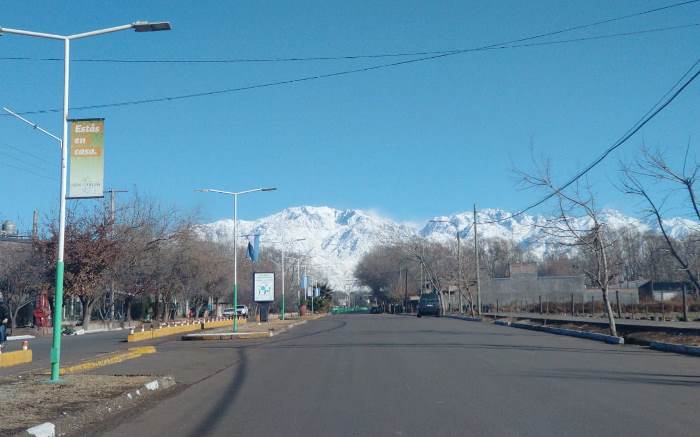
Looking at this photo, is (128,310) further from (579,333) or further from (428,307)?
(579,333)

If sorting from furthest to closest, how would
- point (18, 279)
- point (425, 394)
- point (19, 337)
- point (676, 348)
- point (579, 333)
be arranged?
1. point (18, 279)
2. point (19, 337)
3. point (579, 333)
4. point (676, 348)
5. point (425, 394)

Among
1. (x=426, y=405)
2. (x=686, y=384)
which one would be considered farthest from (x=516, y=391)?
(x=686, y=384)

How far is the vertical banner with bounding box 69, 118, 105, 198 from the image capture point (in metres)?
14.4

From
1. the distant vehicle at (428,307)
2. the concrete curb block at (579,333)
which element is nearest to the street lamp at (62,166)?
the concrete curb block at (579,333)

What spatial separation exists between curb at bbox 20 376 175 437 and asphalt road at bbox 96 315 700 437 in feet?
1.46

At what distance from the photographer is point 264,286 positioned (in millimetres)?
47969

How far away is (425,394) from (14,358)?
12.9m

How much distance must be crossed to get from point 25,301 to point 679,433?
41174 millimetres

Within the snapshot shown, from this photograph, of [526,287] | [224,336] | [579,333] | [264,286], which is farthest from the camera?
[526,287]

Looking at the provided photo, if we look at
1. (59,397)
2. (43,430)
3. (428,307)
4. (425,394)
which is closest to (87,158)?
(59,397)

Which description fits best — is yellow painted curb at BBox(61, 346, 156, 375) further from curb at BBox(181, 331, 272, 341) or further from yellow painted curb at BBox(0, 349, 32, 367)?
curb at BBox(181, 331, 272, 341)

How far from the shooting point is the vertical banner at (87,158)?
1438 centimetres

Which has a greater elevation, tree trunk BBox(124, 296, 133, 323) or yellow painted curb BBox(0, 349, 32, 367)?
tree trunk BBox(124, 296, 133, 323)

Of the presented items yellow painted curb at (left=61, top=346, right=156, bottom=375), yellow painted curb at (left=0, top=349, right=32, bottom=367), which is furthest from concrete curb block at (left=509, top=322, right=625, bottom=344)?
yellow painted curb at (left=0, top=349, right=32, bottom=367)
